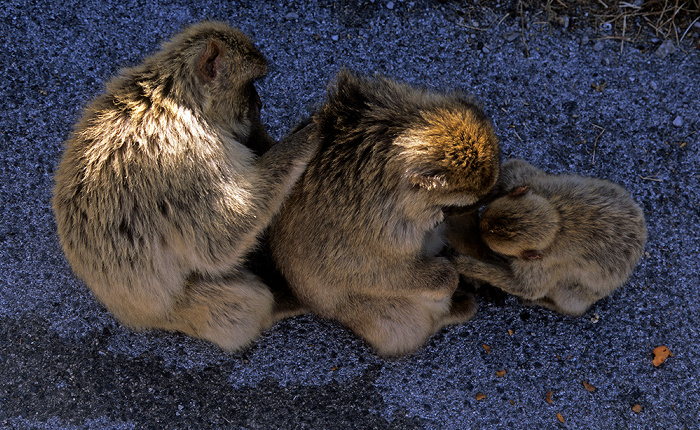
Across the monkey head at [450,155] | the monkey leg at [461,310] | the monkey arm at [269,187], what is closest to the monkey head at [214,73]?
the monkey arm at [269,187]

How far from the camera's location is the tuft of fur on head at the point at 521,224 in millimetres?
3695

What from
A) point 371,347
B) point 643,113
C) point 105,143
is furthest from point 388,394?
point 643,113

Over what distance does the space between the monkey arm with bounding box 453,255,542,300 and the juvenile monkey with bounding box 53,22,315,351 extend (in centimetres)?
154

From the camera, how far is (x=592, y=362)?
4477mm

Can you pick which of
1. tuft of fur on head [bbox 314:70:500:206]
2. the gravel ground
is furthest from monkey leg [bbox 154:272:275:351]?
tuft of fur on head [bbox 314:70:500:206]

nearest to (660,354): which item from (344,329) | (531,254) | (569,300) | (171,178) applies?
(569,300)

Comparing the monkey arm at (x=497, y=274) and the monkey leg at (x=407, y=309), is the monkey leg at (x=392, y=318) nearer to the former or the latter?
the monkey leg at (x=407, y=309)

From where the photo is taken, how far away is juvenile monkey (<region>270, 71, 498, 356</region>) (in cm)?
317

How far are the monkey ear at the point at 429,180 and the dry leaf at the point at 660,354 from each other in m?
2.73

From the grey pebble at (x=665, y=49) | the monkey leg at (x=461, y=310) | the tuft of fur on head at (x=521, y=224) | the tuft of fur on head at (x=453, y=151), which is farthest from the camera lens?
the grey pebble at (x=665, y=49)

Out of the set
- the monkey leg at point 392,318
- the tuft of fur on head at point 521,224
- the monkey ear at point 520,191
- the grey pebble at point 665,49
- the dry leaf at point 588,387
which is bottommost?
the dry leaf at point 588,387

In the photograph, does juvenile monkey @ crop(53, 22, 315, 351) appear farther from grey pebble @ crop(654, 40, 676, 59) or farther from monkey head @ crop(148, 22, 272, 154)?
grey pebble @ crop(654, 40, 676, 59)

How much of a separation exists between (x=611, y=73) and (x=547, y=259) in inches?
84.1

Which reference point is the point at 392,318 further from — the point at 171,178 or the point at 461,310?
the point at 171,178
